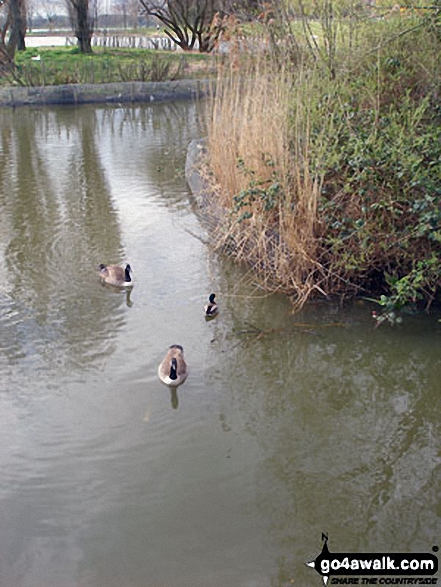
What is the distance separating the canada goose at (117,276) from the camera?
659 cm

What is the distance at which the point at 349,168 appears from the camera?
6.36 m

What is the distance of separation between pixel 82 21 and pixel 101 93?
852 cm

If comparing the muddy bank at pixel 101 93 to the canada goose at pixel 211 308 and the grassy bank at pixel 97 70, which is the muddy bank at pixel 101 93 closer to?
the grassy bank at pixel 97 70

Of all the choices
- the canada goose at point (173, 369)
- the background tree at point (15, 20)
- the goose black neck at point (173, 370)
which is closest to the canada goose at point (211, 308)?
the canada goose at point (173, 369)

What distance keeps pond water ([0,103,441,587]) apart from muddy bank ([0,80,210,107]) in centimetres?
1190

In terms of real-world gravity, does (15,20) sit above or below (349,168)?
above

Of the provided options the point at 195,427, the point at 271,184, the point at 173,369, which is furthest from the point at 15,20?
the point at 195,427

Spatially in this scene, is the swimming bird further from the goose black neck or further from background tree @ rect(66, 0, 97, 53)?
background tree @ rect(66, 0, 97, 53)

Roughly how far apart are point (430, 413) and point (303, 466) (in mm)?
1096

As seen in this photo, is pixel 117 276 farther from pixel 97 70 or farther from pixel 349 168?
pixel 97 70

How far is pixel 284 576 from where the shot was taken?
3381 millimetres

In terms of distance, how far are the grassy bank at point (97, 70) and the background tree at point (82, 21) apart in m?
1.15

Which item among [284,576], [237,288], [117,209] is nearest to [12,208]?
[117,209]

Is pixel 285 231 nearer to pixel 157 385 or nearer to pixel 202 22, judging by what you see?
pixel 157 385
